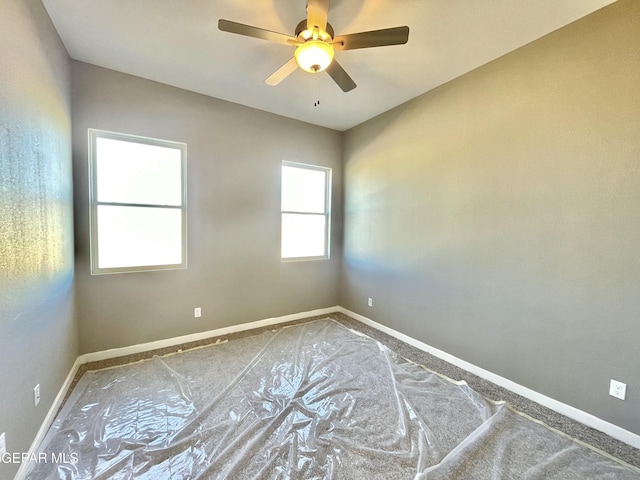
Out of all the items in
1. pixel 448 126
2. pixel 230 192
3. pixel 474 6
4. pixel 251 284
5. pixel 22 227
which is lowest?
pixel 251 284

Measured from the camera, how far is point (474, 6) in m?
1.72

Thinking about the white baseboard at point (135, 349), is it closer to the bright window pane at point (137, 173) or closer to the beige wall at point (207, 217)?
the beige wall at point (207, 217)

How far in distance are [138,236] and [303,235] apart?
211 cm

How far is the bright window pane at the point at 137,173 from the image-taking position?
8.40 ft

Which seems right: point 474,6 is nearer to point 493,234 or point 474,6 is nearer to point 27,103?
point 493,234

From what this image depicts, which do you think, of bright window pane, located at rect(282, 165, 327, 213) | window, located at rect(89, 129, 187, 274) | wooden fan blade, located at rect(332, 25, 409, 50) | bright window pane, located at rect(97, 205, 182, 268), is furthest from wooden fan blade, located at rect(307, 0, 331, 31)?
bright window pane, located at rect(97, 205, 182, 268)

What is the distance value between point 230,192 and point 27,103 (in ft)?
5.96

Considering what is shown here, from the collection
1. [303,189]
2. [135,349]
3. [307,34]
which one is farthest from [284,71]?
[135,349]

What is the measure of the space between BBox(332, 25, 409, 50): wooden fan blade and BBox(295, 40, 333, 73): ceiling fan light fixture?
3.5 inches

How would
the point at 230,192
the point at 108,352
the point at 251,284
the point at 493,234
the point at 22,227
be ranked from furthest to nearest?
the point at 251,284 → the point at 230,192 → the point at 108,352 → the point at 493,234 → the point at 22,227

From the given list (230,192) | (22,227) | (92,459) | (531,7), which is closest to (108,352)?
(92,459)

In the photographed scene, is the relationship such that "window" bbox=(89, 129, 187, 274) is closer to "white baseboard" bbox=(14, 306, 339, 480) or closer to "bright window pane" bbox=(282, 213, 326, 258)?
"white baseboard" bbox=(14, 306, 339, 480)

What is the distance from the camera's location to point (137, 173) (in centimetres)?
272

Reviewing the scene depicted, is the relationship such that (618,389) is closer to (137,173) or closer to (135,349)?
(135,349)
